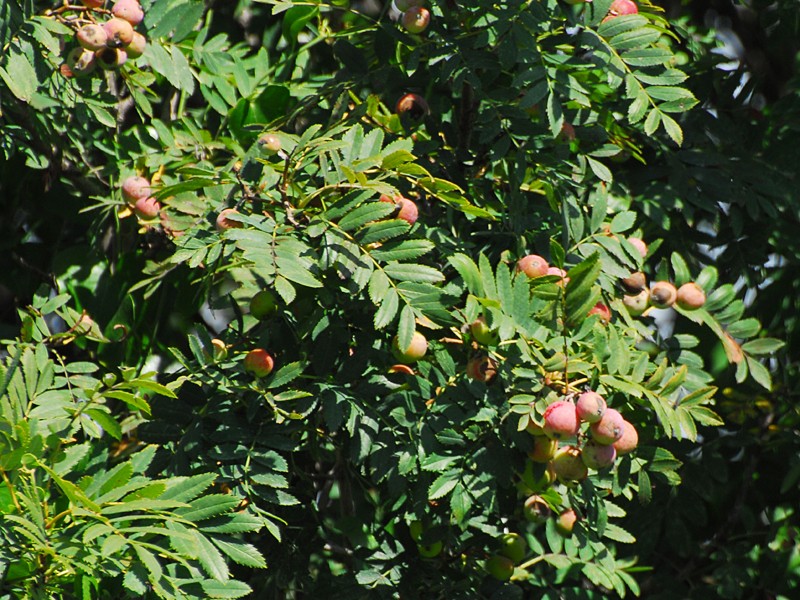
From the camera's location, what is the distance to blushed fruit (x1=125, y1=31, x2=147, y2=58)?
1.30m

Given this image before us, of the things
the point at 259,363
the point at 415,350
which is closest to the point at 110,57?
the point at 259,363

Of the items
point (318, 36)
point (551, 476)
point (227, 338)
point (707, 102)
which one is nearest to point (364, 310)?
point (227, 338)

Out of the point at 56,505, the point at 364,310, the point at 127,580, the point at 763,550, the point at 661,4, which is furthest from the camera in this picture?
the point at 661,4

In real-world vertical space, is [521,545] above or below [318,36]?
below

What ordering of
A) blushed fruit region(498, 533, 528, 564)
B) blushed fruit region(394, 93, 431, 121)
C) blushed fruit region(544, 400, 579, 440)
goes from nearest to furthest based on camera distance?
blushed fruit region(544, 400, 579, 440)
blushed fruit region(498, 533, 528, 564)
blushed fruit region(394, 93, 431, 121)

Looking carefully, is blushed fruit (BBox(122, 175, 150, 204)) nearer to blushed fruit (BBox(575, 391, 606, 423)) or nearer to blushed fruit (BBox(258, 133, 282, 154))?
blushed fruit (BBox(258, 133, 282, 154))

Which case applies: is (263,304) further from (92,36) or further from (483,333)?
(92,36)

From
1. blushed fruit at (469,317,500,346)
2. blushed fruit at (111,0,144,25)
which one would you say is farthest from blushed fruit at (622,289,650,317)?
blushed fruit at (111,0,144,25)

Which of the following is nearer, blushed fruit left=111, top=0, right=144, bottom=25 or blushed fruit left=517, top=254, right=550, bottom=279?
blushed fruit left=517, top=254, right=550, bottom=279

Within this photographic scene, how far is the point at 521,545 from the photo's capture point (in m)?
1.24

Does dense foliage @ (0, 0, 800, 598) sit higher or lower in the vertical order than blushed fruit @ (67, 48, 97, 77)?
lower

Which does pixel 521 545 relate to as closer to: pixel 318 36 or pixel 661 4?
pixel 318 36

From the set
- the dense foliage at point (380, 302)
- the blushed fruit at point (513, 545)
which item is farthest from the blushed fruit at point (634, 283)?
the blushed fruit at point (513, 545)

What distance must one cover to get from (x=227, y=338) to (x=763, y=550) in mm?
988
